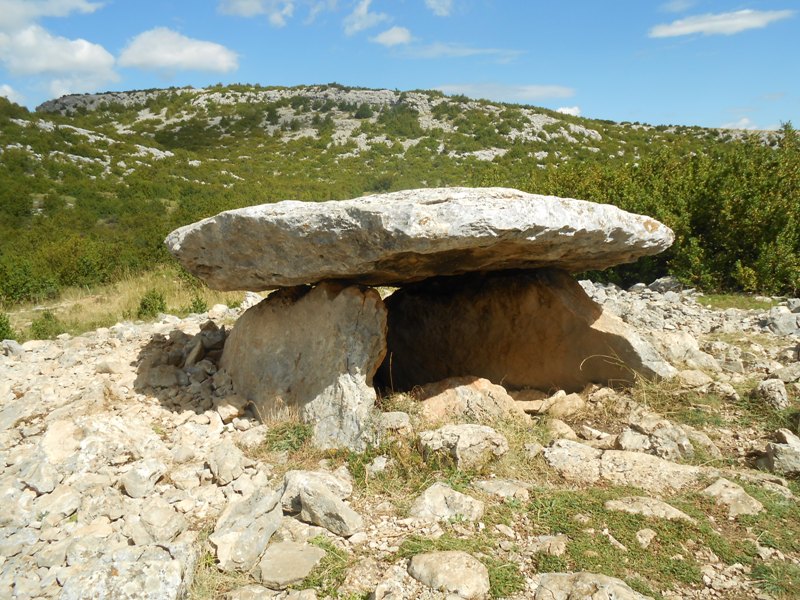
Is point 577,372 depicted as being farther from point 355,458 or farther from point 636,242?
point 355,458

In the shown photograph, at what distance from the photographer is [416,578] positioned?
295 centimetres

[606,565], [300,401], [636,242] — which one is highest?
[636,242]

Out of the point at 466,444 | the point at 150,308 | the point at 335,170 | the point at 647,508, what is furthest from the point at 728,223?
the point at 335,170

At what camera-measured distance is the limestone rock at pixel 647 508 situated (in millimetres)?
3430

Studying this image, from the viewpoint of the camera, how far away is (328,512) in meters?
3.47

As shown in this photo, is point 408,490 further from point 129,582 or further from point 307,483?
point 129,582

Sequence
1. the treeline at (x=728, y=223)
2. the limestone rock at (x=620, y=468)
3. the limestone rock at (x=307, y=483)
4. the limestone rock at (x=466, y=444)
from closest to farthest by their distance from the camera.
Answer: the limestone rock at (x=307, y=483)
the limestone rock at (x=620, y=468)
the limestone rock at (x=466, y=444)
the treeline at (x=728, y=223)

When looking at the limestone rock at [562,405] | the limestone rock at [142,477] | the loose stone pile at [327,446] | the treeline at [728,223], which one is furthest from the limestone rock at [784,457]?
the treeline at [728,223]

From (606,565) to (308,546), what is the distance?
167 centimetres

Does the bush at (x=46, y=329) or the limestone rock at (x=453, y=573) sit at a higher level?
the bush at (x=46, y=329)

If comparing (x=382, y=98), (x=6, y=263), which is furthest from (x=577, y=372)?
(x=382, y=98)

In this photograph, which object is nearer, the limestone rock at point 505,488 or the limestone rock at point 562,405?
the limestone rock at point 505,488

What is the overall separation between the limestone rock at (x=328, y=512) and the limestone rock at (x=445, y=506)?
0.38m

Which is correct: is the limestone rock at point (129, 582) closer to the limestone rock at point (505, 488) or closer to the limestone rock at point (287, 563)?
the limestone rock at point (287, 563)
